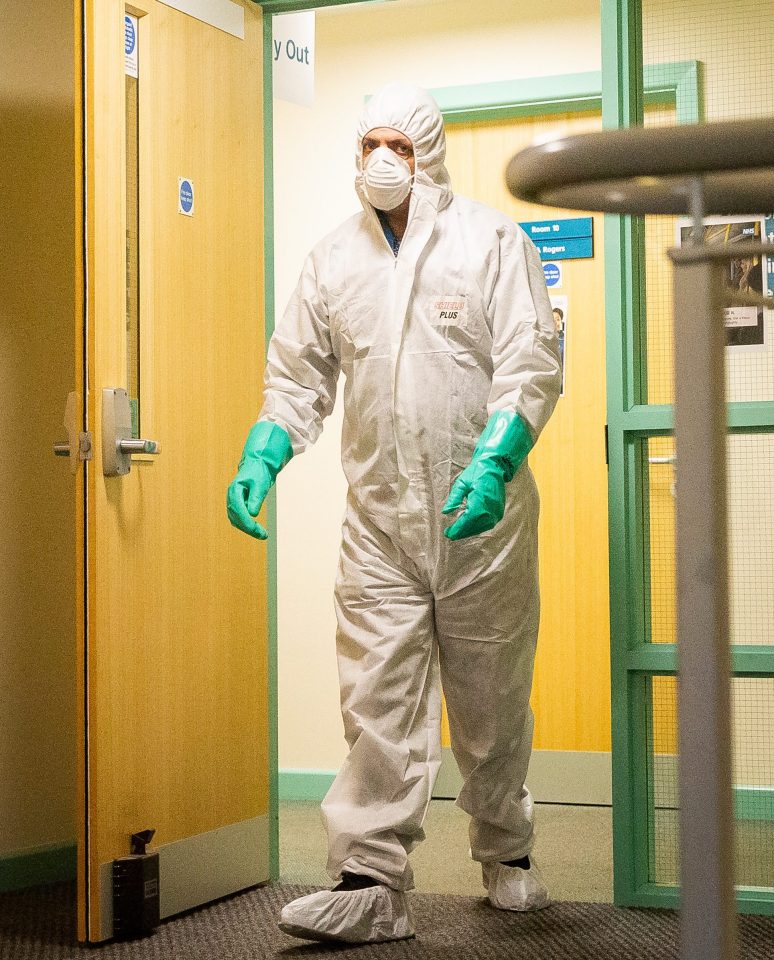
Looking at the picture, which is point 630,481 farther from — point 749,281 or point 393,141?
point 393,141

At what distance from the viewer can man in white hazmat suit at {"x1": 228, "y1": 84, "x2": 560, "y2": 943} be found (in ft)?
7.16

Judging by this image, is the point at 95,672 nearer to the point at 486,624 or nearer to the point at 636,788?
the point at 486,624

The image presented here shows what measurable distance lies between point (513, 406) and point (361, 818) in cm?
76

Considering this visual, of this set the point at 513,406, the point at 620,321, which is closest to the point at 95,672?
the point at 513,406

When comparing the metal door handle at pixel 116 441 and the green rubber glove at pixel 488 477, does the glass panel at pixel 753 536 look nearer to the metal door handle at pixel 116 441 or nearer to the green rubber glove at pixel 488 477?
the green rubber glove at pixel 488 477

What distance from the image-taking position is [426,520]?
222cm

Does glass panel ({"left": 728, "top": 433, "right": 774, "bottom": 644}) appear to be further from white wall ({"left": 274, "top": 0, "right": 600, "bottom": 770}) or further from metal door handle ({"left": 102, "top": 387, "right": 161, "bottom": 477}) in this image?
white wall ({"left": 274, "top": 0, "right": 600, "bottom": 770})

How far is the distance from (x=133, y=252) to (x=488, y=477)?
816 mm

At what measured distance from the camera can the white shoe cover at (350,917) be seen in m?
2.11

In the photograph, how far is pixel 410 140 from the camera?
227 centimetres

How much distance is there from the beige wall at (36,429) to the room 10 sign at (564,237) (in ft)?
4.42

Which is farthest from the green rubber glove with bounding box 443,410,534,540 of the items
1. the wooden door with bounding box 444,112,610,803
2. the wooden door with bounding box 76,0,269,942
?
the wooden door with bounding box 444,112,610,803

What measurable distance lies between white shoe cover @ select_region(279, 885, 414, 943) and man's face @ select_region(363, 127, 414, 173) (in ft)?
4.27

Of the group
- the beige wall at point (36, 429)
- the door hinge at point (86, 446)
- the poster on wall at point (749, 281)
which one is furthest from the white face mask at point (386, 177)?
the beige wall at point (36, 429)
